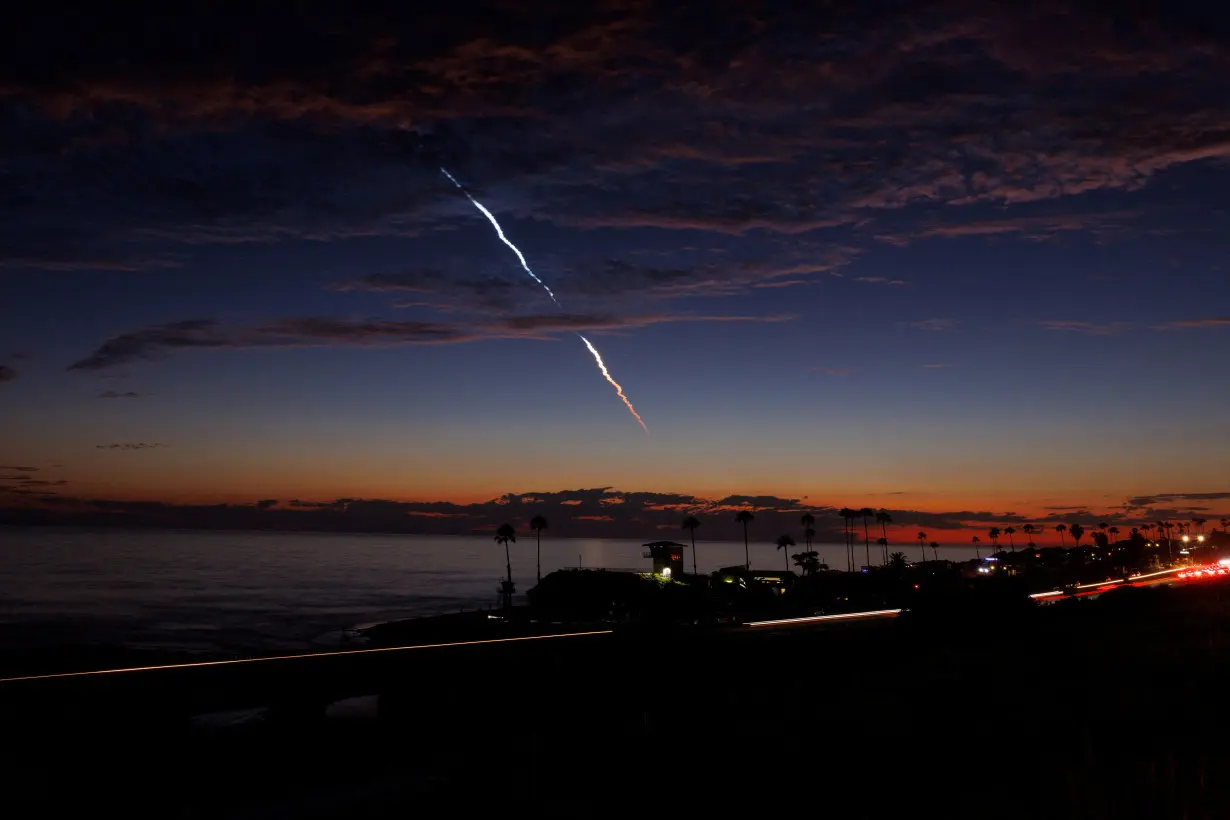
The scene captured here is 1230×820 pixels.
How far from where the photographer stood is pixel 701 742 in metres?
12.4

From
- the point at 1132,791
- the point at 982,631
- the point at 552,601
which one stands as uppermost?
the point at 1132,791

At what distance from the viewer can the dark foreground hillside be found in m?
9.80

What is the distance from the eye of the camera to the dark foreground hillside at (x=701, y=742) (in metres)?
9.80

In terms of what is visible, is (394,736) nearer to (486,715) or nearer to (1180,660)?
(486,715)

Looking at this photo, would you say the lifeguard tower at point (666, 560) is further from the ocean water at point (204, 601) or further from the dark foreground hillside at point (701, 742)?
the dark foreground hillside at point (701, 742)

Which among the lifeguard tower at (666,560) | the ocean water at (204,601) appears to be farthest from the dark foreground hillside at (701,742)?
the lifeguard tower at (666,560)

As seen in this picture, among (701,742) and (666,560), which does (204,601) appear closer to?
(666,560)

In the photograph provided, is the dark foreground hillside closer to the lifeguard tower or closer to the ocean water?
the ocean water

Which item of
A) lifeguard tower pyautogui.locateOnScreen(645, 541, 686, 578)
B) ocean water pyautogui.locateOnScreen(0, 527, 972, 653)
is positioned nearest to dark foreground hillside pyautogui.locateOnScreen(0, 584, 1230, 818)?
ocean water pyautogui.locateOnScreen(0, 527, 972, 653)

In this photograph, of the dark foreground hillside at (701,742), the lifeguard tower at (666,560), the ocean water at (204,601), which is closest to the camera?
the dark foreground hillside at (701,742)

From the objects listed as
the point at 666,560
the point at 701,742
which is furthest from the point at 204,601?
the point at 701,742

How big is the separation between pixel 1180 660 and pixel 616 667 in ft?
45.2

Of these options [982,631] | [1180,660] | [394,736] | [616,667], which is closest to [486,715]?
[394,736]

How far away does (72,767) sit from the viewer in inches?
582
